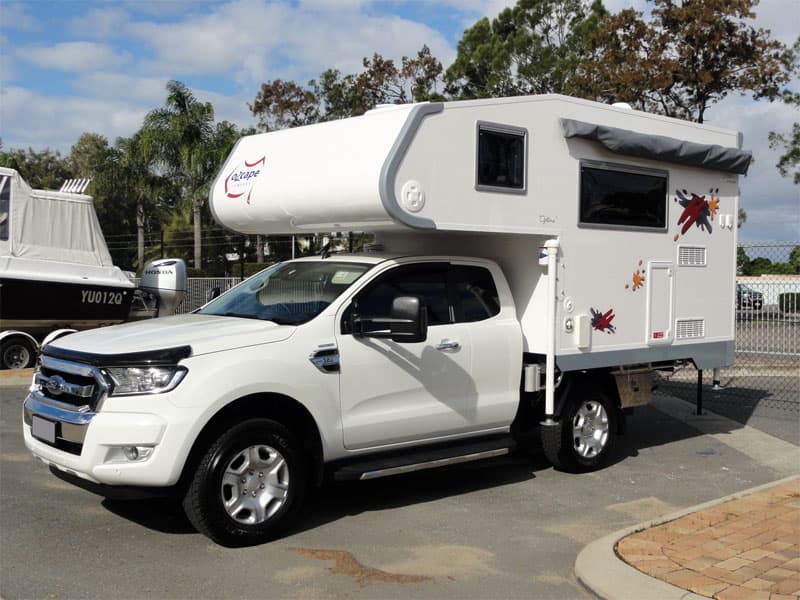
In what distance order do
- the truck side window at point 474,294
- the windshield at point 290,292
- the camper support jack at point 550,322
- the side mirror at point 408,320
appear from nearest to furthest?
1. the side mirror at point 408,320
2. the windshield at point 290,292
3. the truck side window at point 474,294
4. the camper support jack at point 550,322

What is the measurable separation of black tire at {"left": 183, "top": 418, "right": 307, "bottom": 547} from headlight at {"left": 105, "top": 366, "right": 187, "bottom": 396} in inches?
19.2

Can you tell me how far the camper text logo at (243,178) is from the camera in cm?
736

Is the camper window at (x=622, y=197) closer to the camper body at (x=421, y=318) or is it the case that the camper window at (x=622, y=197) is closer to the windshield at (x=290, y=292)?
the camper body at (x=421, y=318)

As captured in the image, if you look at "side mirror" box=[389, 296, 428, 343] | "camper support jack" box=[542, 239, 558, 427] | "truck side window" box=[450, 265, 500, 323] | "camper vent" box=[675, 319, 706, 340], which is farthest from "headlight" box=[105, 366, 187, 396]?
"camper vent" box=[675, 319, 706, 340]

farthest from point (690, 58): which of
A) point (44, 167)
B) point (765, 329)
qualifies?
point (44, 167)

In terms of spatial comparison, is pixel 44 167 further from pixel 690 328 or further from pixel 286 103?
pixel 690 328

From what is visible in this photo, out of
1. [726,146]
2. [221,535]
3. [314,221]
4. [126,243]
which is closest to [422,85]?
[126,243]

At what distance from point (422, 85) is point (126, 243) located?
13.7m

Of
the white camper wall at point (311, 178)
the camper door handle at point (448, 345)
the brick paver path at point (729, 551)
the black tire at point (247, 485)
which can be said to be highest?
the white camper wall at point (311, 178)

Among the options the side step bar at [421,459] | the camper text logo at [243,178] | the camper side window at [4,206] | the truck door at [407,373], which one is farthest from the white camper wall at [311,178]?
the camper side window at [4,206]

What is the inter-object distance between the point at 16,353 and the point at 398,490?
9.54 meters

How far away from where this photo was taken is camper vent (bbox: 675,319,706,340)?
8.50 m

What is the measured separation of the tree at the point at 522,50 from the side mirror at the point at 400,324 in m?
26.0

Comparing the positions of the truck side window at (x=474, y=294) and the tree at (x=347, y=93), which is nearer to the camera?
the truck side window at (x=474, y=294)
